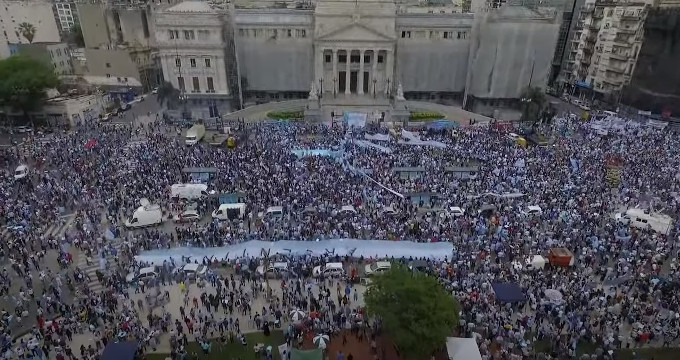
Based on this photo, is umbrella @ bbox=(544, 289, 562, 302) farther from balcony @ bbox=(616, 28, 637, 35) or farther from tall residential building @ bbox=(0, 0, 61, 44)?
tall residential building @ bbox=(0, 0, 61, 44)

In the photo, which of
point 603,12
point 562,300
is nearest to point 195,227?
point 562,300

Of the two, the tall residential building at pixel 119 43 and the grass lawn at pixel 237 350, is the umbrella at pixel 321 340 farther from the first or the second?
the tall residential building at pixel 119 43

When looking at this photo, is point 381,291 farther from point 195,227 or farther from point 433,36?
point 433,36

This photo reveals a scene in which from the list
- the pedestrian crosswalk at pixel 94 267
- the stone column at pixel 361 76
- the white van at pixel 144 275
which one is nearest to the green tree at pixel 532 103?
the stone column at pixel 361 76

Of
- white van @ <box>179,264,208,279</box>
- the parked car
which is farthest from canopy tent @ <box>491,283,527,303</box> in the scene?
the parked car

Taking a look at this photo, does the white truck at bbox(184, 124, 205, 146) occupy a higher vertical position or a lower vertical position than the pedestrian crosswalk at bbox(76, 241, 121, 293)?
higher
